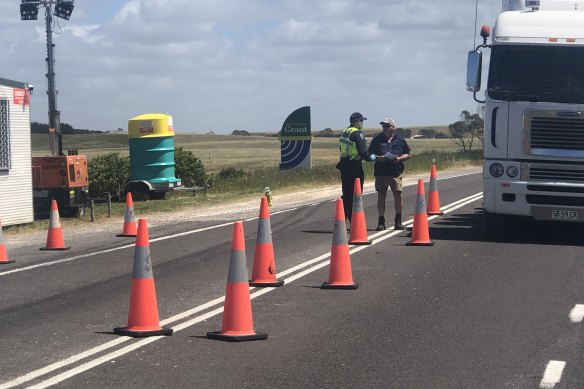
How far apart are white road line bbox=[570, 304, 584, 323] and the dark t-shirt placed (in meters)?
7.41

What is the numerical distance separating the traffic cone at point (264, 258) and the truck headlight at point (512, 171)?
5.33 metres

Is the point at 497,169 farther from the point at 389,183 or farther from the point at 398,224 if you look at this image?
the point at 398,224

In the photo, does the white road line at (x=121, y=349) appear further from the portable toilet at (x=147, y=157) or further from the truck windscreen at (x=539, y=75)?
the portable toilet at (x=147, y=157)

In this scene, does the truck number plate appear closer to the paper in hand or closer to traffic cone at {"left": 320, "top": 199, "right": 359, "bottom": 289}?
the paper in hand

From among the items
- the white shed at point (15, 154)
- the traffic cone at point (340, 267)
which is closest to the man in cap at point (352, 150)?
the traffic cone at point (340, 267)

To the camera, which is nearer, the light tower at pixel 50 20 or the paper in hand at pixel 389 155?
the paper in hand at pixel 389 155

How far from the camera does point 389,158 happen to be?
17.9 metres

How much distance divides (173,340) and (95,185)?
85.2 feet

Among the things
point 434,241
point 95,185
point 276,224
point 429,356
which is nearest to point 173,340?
point 429,356

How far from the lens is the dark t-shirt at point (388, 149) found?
58.9 ft

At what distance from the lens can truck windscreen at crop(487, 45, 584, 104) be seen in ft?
52.1

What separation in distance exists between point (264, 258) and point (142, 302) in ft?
9.49

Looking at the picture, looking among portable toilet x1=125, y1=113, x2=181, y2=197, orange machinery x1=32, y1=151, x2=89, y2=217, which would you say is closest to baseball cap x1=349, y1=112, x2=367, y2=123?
Result: orange machinery x1=32, y1=151, x2=89, y2=217

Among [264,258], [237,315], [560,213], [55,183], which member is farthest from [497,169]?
[55,183]
